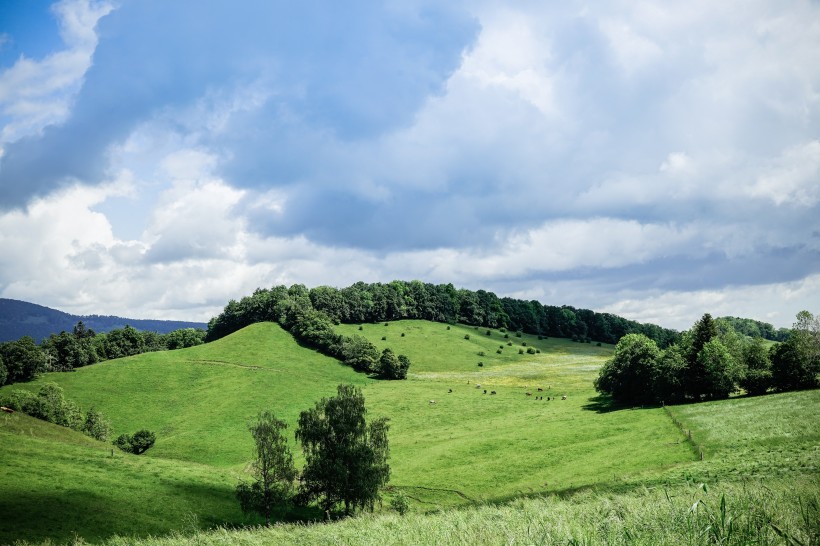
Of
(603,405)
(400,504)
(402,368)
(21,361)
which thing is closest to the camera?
(400,504)

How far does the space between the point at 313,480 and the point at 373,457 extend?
299 inches

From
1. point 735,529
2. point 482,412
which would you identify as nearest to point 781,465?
point 735,529

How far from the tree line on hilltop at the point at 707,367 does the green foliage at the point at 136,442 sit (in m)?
94.2

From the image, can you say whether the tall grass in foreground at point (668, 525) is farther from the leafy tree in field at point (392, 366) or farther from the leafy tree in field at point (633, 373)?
the leafy tree in field at point (392, 366)

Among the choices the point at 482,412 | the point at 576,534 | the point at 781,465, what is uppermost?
the point at 576,534

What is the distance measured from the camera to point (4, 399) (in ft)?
277

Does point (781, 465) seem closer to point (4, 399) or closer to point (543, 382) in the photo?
point (543, 382)

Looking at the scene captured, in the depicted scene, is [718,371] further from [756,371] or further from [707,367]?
[756,371]

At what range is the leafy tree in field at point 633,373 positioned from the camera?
315 ft

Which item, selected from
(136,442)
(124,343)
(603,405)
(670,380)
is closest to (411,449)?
(603,405)

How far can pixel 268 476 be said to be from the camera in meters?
55.4

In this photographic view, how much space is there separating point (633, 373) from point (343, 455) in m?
68.0

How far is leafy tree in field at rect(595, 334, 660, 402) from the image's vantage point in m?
95.9

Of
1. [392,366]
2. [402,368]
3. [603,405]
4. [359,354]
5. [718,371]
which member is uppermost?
[718,371]
